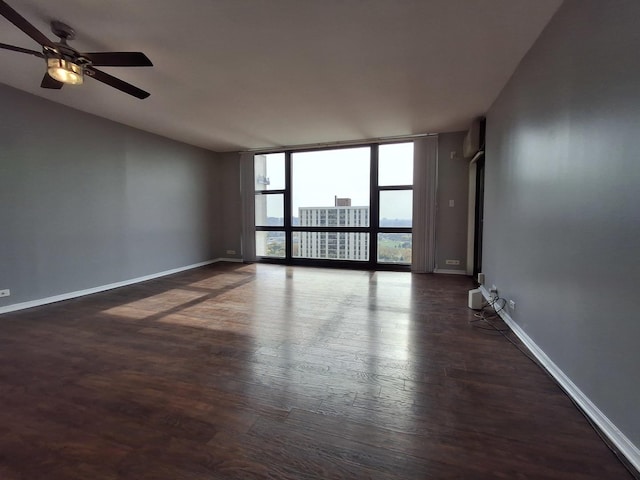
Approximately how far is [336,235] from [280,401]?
182 inches

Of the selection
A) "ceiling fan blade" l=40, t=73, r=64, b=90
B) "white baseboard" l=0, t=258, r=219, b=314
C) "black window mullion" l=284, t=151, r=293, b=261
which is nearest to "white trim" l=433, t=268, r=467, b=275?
"black window mullion" l=284, t=151, r=293, b=261

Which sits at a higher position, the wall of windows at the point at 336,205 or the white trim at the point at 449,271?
the wall of windows at the point at 336,205

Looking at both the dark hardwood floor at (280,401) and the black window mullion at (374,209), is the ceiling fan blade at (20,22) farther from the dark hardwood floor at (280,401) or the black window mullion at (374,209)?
the black window mullion at (374,209)

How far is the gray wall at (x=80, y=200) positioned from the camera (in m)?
3.40

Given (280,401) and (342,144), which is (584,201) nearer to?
(280,401)

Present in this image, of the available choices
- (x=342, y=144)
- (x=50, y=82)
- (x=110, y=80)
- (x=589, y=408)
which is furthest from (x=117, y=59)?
(x=342, y=144)

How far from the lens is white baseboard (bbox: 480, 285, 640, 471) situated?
128cm

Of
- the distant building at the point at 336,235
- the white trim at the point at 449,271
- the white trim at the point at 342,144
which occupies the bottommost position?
the white trim at the point at 449,271

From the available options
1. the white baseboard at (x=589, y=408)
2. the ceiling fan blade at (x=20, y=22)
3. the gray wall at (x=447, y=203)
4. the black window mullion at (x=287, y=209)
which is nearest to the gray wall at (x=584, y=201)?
the white baseboard at (x=589, y=408)

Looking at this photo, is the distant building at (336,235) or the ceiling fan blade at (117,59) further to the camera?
the distant building at (336,235)

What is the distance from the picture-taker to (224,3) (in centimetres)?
201

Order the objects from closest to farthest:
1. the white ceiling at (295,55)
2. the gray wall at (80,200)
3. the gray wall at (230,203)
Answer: the white ceiling at (295,55), the gray wall at (80,200), the gray wall at (230,203)

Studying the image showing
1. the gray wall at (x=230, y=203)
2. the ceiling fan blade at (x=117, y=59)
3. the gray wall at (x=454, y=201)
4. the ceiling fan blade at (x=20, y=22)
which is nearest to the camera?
the ceiling fan blade at (x=20, y=22)

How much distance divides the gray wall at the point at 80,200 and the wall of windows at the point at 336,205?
186 centimetres
